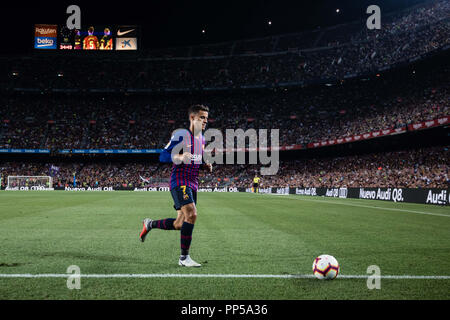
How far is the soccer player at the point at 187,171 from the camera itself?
4.87 meters

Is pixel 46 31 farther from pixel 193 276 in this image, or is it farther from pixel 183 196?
pixel 193 276

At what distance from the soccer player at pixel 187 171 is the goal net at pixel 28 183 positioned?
4824 cm

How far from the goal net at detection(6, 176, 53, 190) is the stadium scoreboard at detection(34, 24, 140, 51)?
19.2m

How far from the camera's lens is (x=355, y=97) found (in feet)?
153

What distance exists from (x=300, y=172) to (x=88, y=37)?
36383 mm

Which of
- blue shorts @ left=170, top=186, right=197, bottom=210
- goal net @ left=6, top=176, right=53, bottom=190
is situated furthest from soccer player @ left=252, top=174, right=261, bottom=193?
blue shorts @ left=170, top=186, right=197, bottom=210

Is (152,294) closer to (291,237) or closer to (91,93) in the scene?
(291,237)

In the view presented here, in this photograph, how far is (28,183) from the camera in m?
46.9

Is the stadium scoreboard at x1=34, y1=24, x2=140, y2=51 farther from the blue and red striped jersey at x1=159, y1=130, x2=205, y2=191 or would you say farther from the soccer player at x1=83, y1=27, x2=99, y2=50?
the blue and red striped jersey at x1=159, y1=130, x2=205, y2=191

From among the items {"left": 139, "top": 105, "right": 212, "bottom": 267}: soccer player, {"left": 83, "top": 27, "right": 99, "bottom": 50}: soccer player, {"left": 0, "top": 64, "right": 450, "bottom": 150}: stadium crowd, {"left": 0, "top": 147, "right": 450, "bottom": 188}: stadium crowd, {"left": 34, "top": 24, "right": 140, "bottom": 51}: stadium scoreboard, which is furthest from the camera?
{"left": 83, "top": 27, "right": 99, "bottom": 50}: soccer player

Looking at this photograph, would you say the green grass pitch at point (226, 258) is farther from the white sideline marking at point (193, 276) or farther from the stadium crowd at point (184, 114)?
the stadium crowd at point (184, 114)

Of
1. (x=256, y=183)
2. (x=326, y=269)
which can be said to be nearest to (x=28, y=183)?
(x=256, y=183)

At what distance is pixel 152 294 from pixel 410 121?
34518 millimetres

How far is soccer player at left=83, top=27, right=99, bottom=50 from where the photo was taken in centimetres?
4934
